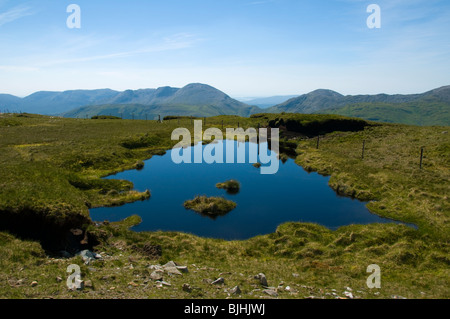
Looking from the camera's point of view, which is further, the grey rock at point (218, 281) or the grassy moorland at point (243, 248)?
the grey rock at point (218, 281)

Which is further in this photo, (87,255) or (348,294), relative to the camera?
(87,255)

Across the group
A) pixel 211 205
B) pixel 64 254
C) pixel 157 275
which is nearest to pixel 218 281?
pixel 157 275

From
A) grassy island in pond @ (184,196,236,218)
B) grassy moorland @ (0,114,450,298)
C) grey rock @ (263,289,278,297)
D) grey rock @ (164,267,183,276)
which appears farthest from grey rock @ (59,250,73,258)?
grassy island in pond @ (184,196,236,218)

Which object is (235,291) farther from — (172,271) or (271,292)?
(172,271)

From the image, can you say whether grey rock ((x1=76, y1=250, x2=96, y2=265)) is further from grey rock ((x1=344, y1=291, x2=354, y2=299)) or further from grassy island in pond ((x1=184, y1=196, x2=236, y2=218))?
grey rock ((x1=344, y1=291, x2=354, y2=299))

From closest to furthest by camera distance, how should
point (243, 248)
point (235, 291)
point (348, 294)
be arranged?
1. point (235, 291)
2. point (348, 294)
3. point (243, 248)

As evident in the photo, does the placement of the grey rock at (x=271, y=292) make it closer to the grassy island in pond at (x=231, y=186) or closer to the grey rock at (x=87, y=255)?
the grey rock at (x=87, y=255)

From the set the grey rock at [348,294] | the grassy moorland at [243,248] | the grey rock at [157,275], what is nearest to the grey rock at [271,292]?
the grassy moorland at [243,248]
